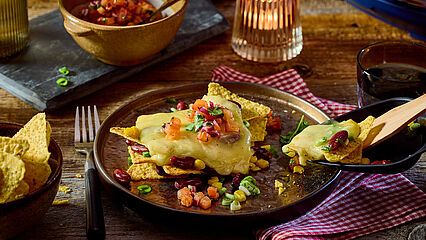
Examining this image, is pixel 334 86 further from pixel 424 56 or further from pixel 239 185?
pixel 239 185

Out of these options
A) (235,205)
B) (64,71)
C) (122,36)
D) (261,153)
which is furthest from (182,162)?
(64,71)

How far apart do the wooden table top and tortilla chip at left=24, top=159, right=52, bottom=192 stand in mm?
263

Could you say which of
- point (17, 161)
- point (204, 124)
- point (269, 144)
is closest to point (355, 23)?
point (269, 144)

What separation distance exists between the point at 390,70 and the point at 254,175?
1023mm

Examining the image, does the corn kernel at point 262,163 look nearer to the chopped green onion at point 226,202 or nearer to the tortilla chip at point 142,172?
the chopped green onion at point 226,202

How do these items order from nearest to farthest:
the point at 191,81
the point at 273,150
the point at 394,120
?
the point at 394,120
the point at 273,150
the point at 191,81

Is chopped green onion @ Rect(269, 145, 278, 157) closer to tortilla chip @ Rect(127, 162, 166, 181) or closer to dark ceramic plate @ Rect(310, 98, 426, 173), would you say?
dark ceramic plate @ Rect(310, 98, 426, 173)

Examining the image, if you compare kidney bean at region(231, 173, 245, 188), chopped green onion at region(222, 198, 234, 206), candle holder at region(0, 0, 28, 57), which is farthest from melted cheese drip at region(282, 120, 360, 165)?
candle holder at region(0, 0, 28, 57)

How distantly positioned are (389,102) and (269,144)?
548 mm

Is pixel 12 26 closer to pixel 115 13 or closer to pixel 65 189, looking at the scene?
pixel 115 13

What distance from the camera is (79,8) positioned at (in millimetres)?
2959

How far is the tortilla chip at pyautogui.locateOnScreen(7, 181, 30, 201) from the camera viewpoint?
1635 millimetres

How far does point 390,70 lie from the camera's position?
8.80 feet

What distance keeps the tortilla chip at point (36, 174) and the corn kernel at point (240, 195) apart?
65cm
